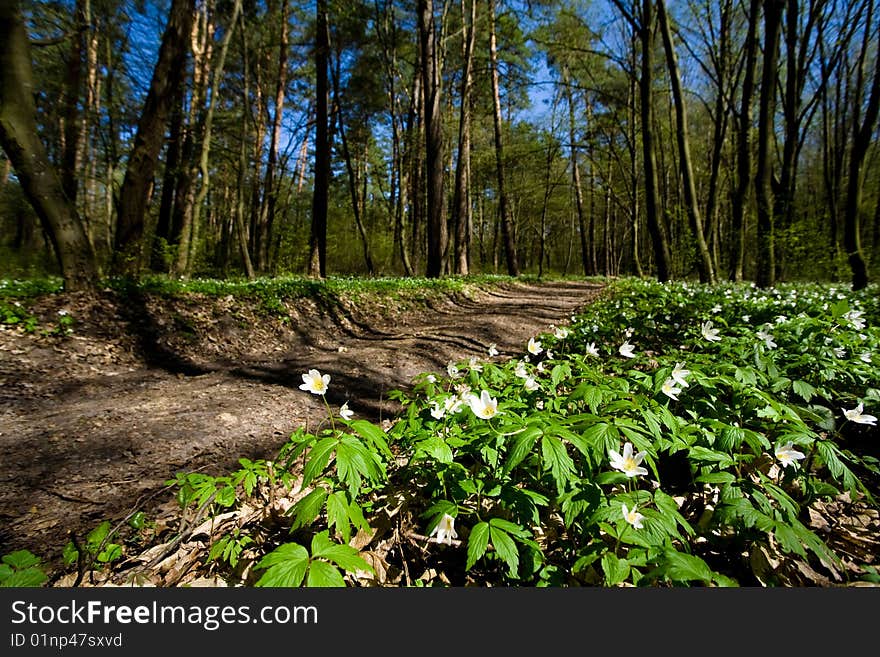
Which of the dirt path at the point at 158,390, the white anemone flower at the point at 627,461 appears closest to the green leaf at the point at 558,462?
the white anemone flower at the point at 627,461

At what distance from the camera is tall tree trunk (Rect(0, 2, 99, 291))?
14.6 feet

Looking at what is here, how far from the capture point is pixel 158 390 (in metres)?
3.68

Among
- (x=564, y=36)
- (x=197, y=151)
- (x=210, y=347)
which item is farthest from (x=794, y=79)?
(x=197, y=151)

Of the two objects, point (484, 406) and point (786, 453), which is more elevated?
point (484, 406)

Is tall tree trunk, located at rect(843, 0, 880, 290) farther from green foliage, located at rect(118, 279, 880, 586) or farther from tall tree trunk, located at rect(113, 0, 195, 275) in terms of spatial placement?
tall tree trunk, located at rect(113, 0, 195, 275)

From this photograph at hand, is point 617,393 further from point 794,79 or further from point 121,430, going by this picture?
point 794,79

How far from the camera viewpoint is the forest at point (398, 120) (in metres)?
7.13

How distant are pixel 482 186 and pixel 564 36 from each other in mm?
12586

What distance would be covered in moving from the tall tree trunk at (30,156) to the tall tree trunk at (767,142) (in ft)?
40.8

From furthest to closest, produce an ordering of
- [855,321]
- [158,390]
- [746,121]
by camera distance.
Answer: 1. [746,121]
2. [158,390]
3. [855,321]

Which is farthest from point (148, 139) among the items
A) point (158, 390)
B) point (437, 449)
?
point (437, 449)

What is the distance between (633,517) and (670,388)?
803 millimetres

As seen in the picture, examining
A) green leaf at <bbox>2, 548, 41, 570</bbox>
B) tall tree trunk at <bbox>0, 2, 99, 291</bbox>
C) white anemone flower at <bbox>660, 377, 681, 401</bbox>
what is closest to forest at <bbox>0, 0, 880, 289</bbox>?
tall tree trunk at <bbox>0, 2, 99, 291</bbox>

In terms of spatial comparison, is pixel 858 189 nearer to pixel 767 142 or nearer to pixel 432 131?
pixel 767 142
